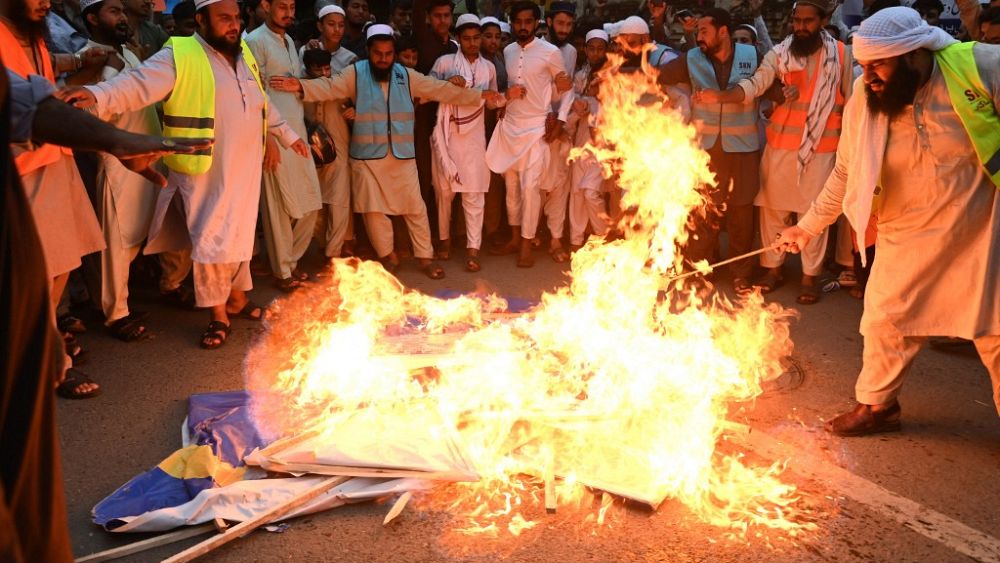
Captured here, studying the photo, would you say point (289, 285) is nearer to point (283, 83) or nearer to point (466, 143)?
point (283, 83)

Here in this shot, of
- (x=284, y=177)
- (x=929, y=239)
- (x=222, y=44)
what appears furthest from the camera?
(x=284, y=177)

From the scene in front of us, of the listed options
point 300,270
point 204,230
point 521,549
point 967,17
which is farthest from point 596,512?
point 967,17

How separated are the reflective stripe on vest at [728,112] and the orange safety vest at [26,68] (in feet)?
17.6

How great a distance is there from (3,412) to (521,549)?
91.9 inches

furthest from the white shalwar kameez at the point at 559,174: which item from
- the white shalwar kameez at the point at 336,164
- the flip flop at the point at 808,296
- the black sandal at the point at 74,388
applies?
the black sandal at the point at 74,388

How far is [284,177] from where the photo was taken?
7637 millimetres

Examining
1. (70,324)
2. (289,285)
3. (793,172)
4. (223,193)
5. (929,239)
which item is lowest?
(289,285)

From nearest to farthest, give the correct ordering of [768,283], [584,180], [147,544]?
[147,544]
[768,283]
[584,180]

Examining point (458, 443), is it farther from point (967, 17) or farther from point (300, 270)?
point (967, 17)

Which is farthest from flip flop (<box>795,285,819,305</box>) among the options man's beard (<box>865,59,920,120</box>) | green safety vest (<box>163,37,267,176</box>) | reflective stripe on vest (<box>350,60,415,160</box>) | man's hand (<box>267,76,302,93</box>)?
green safety vest (<box>163,37,267,176</box>)

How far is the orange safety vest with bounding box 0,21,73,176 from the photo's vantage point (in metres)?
4.96

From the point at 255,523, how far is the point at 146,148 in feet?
6.08

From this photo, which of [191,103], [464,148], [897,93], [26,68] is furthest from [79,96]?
[897,93]

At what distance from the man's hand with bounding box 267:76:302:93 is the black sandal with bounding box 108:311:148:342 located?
7.71 ft
